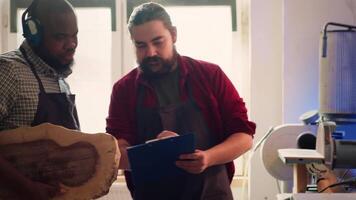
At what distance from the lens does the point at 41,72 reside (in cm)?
142

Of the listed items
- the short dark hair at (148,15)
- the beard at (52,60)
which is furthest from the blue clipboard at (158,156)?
the short dark hair at (148,15)

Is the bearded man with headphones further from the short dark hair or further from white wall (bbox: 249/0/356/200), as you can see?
white wall (bbox: 249/0/356/200)

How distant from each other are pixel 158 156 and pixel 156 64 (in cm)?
37

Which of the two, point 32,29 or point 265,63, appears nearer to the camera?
point 32,29

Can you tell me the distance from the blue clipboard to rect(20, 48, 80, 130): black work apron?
0.79 feet

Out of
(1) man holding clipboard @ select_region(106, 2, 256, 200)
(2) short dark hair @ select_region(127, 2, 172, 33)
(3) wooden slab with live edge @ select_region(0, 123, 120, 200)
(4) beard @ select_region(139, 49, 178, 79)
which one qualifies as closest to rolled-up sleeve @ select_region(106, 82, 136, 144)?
(1) man holding clipboard @ select_region(106, 2, 256, 200)

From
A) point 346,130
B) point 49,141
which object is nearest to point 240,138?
point 49,141

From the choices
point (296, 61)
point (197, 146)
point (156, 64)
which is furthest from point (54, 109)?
point (296, 61)

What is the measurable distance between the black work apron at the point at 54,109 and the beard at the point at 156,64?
286 mm

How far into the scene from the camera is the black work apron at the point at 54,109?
53.4 inches

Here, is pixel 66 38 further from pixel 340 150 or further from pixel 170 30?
pixel 340 150

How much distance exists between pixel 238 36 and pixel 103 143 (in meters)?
2.20

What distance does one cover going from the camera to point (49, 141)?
127 centimetres

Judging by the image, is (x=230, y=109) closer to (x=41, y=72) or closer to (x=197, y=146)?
(x=197, y=146)
